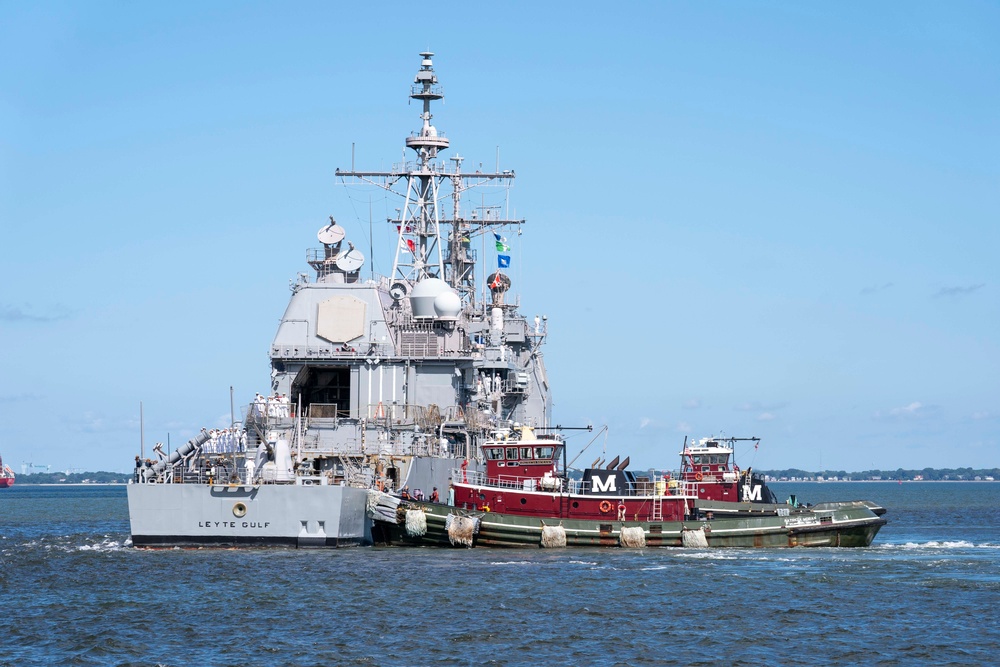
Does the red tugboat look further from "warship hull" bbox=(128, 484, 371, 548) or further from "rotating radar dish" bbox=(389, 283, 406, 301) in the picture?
"rotating radar dish" bbox=(389, 283, 406, 301)

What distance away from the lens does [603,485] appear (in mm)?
58062

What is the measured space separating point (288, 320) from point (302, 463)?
29.5ft

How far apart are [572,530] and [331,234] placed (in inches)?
727

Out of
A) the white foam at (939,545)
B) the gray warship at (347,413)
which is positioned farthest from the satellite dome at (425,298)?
the white foam at (939,545)

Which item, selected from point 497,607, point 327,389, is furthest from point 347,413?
point 497,607

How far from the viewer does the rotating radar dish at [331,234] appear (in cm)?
6375

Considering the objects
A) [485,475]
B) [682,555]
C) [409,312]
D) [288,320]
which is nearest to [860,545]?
[682,555]

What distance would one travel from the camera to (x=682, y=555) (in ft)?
174

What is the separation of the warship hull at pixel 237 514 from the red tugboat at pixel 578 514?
2913 millimetres

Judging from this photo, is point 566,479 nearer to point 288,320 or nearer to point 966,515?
point 288,320

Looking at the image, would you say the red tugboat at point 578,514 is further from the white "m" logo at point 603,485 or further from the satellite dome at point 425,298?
the satellite dome at point 425,298

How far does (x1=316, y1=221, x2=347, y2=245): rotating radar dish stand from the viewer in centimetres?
6375

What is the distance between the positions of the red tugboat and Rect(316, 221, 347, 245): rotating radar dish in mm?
11921

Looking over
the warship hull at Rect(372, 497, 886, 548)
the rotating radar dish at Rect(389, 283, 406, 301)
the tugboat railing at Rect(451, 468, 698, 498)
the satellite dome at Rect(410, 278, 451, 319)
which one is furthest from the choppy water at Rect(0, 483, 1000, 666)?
the rotating radar dish at Rect(389, 283, 406, 301)
